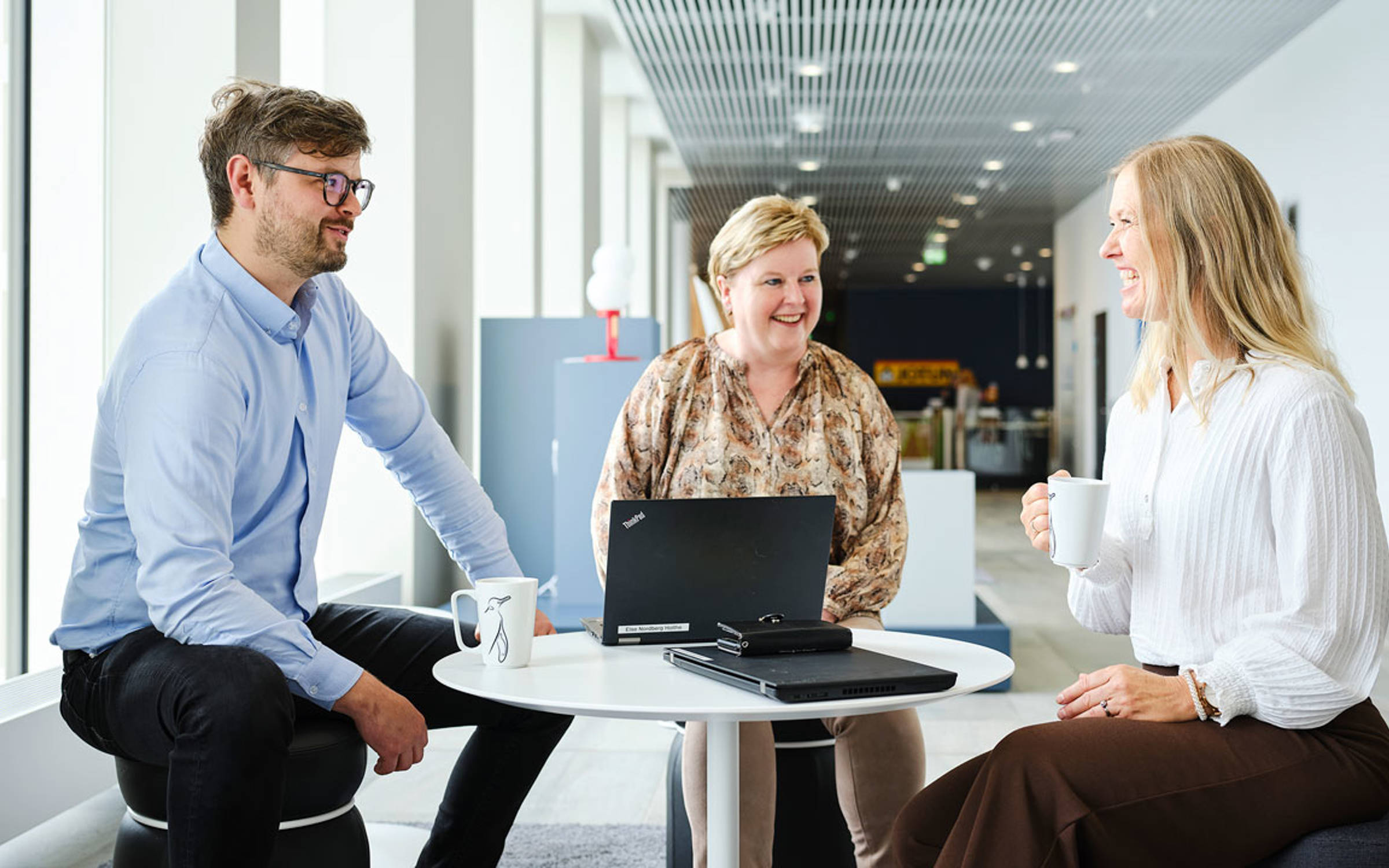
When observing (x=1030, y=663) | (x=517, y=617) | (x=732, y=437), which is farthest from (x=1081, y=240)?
(x=517, y=617)

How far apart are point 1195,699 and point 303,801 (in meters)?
1.25

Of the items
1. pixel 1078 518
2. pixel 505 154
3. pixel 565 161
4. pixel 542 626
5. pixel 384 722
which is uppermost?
pixel 565 161

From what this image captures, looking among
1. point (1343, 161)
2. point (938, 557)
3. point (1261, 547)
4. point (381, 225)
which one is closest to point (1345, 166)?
point (1343, 161)

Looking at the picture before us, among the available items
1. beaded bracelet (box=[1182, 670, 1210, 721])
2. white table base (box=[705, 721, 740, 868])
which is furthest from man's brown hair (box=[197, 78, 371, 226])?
beaded bracelet (box=[1182, 670, 1210, 721])

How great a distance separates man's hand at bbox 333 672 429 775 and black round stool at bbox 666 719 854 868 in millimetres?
622

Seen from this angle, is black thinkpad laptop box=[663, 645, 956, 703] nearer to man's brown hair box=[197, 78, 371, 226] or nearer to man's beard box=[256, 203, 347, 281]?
man's beard box=[256, 203, 347, 281]

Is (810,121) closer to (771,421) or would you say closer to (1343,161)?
(1343,161)

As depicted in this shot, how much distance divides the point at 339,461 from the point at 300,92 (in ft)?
11.2

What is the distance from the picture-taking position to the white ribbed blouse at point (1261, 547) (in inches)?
54.4

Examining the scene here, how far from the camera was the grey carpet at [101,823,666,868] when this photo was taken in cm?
263

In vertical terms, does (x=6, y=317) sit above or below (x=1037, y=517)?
above

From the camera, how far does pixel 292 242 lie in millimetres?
1932

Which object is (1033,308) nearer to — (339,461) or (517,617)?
(339,461)

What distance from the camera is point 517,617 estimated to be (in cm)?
157
